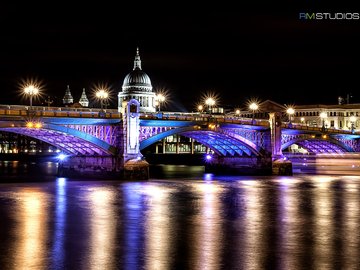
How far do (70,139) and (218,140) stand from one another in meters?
29.3

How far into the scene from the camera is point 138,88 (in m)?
166

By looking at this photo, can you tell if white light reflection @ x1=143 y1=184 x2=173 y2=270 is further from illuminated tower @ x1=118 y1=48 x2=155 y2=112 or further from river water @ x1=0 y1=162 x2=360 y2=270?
illuminated tower @ x1=118 y1=48 x2=155 y2=112

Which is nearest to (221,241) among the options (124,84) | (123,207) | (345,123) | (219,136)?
(123,207)

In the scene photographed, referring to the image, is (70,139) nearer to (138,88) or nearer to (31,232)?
(31,232)

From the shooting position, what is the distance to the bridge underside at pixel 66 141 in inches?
2736

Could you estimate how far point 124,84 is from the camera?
17112cm

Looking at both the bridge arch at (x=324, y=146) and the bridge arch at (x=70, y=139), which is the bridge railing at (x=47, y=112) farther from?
the bridge arch at (x=324, y=146)

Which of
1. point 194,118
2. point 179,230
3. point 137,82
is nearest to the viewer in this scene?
point 179,230

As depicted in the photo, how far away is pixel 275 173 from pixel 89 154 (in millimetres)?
28847

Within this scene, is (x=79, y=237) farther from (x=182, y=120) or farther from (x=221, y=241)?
(x=182, y=120)

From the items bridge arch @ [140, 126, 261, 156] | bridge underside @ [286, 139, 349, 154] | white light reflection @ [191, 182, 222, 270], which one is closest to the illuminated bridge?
bridge arch @ [140, 126, 261, 156]

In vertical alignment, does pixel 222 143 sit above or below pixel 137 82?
below

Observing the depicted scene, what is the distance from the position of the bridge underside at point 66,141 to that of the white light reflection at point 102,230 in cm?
1722

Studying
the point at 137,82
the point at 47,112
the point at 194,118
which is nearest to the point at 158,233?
the point at 47,112
